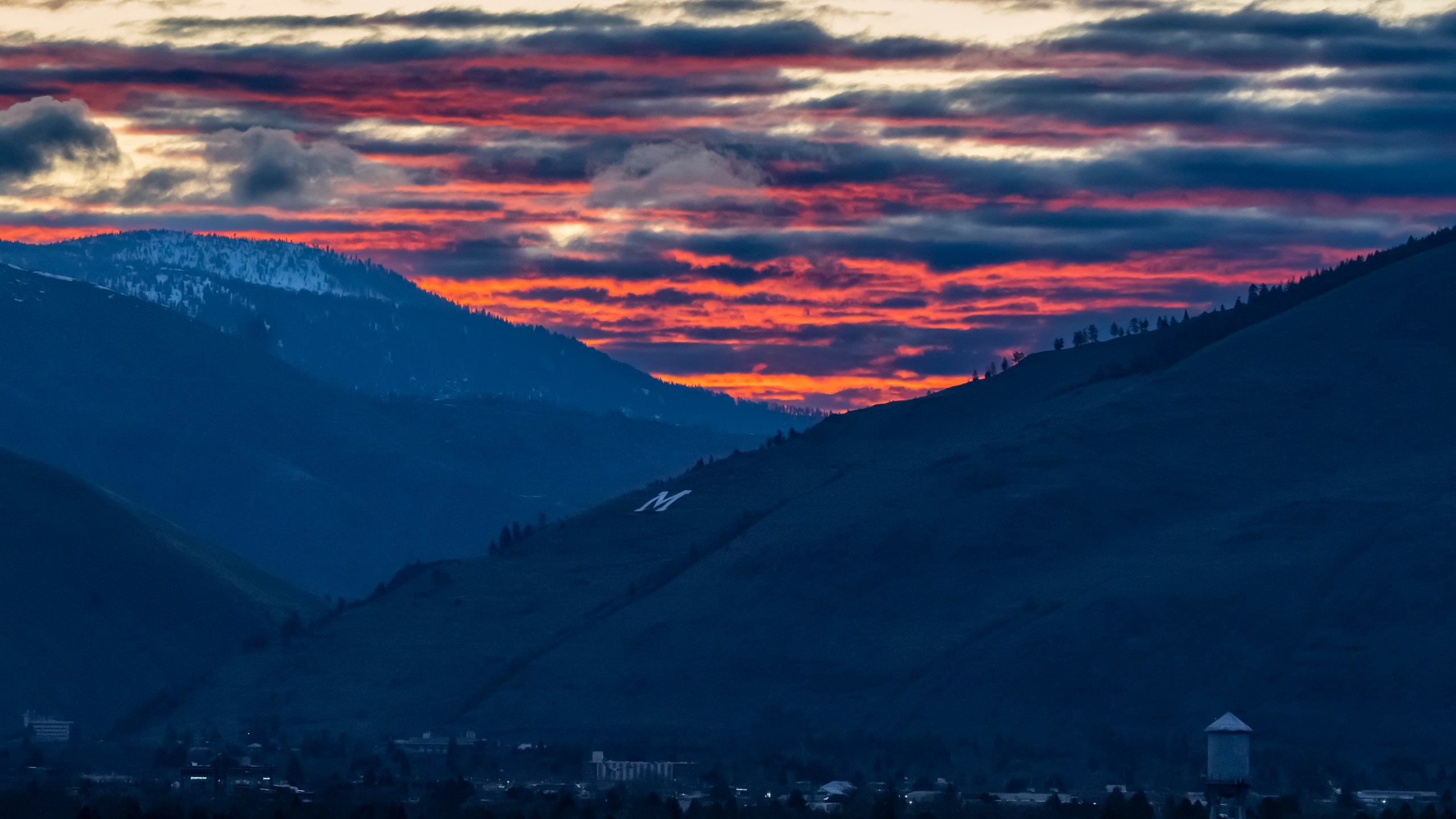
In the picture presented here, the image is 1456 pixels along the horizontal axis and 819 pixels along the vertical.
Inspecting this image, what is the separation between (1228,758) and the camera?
148 m

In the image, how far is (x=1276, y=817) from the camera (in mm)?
192500

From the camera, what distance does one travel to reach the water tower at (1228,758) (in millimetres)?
147375

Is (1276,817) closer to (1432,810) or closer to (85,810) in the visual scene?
(1432,810)

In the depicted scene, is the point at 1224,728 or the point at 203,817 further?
the point at 203,817

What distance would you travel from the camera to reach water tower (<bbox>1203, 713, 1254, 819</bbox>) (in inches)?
5802

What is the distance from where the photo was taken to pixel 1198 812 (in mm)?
198875

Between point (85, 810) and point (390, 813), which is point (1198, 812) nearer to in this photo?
point (390, 813)

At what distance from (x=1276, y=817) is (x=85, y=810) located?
98.3 m

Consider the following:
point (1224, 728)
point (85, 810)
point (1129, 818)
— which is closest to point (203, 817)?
point (85, 810)

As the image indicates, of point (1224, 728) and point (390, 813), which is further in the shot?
point (390, 813)

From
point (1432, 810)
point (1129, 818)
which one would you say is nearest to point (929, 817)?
point (1129, 818)

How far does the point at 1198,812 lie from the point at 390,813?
222ft

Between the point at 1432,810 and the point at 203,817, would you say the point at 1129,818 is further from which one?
the point at 203,817

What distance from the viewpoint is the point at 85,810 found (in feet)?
653
